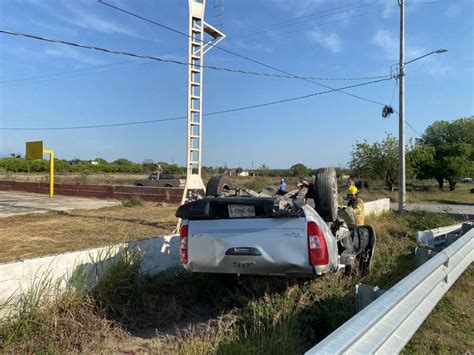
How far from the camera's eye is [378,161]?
46.2 metres

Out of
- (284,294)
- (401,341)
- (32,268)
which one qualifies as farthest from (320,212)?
(32,268)

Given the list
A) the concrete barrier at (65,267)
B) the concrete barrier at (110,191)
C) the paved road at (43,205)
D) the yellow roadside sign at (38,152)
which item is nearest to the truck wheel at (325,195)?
the concrete barrier at (65,267)

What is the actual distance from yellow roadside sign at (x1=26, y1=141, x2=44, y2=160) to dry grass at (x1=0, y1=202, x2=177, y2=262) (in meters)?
11.2

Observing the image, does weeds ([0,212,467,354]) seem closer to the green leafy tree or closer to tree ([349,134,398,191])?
tree ([349,134,398,191])

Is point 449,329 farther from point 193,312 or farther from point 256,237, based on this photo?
point 193,312

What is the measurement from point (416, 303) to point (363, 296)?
0.56 m

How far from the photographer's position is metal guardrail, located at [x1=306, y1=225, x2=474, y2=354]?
2509 millimetres

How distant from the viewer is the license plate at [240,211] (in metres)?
5.00

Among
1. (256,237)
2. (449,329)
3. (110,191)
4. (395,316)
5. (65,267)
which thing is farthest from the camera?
(110,191)

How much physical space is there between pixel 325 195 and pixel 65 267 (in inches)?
132

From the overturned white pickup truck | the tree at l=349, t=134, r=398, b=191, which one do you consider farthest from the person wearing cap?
the tree at l=349, t=134, r=398, b=191

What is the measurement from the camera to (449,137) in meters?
89.6

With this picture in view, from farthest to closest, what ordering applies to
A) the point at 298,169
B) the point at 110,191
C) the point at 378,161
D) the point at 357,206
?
1. the point at 298,169
2. the point at 378,161
3. the point at 110,191
4. the point at 357,206

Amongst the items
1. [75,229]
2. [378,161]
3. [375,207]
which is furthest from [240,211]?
[378,161]
